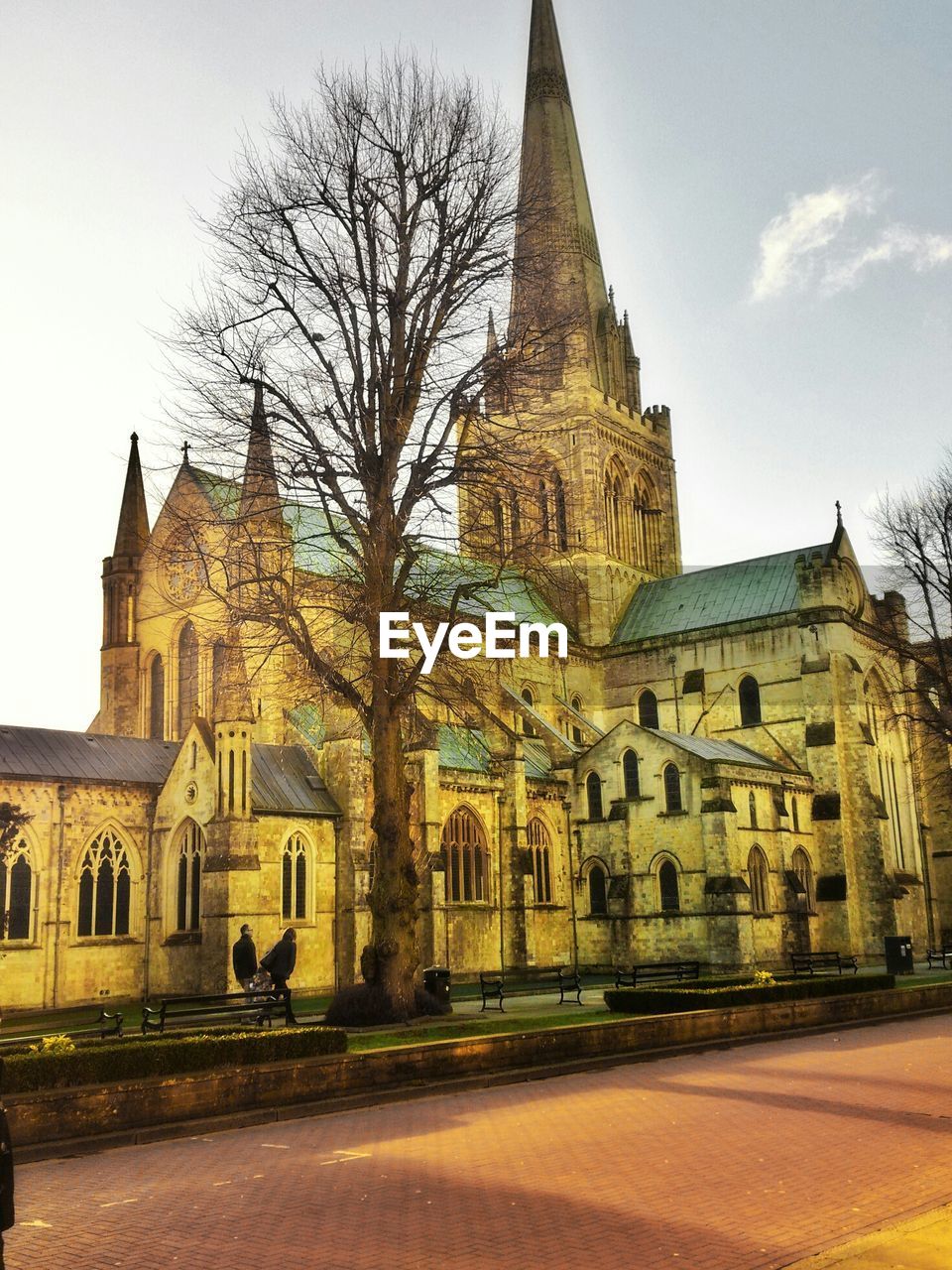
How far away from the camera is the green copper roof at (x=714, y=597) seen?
4938 cm

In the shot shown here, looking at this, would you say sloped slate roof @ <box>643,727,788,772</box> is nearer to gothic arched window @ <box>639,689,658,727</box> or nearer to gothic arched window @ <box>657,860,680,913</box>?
gothic arched window @ <box>657,860,680,913</box>

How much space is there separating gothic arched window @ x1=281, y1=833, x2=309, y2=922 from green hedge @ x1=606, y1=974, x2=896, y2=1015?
482 inches

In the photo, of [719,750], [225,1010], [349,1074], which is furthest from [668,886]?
[349,1074]

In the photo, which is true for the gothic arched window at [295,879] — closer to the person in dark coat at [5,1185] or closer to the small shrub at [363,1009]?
the small shrub at [363,1009]

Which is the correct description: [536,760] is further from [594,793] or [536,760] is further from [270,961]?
[270,961]

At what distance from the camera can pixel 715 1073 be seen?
649 inches

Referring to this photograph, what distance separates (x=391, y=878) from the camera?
2041 centimetres

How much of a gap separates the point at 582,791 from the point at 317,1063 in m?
28.7

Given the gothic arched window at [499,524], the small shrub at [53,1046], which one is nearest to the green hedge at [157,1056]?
the small shrub at [53,1046]

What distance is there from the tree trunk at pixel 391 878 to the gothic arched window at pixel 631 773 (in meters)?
21.5

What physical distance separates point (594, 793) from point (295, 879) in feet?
44.5

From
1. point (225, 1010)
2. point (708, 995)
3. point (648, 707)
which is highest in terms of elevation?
point (648, 707)

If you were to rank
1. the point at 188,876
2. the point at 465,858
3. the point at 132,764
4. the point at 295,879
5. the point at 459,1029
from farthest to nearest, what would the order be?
the point at 465,858, the point at 132,764, the point at 295,879, the point at 188,876, the point at 459,1029

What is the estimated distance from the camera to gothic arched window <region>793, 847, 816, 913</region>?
139 feet
